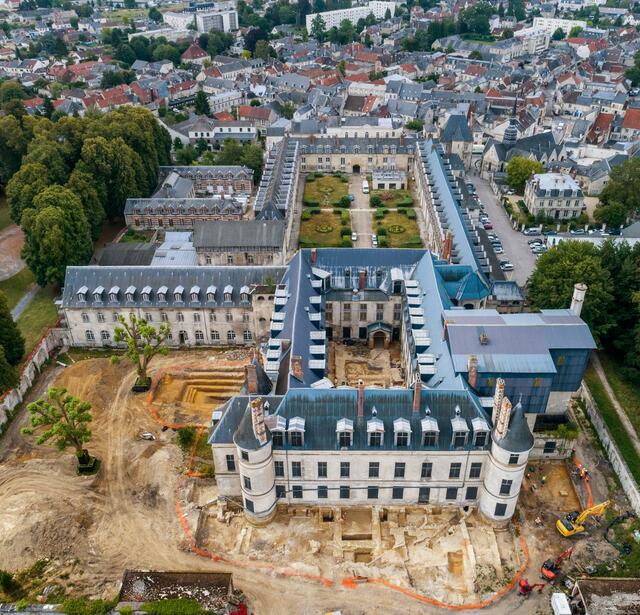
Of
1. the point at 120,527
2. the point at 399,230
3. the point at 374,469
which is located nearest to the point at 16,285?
the point at 120,527

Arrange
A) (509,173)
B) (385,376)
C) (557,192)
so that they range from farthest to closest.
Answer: (509,173)
(557,192)
(385,376)

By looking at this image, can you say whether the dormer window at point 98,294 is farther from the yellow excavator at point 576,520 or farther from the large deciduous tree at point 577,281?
the yellow excavator at point 576,520

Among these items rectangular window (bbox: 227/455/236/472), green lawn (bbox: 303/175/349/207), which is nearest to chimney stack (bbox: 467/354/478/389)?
rectangular window (bbox: 227/455/236/472)

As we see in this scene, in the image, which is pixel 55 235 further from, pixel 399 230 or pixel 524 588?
pixel 524 588

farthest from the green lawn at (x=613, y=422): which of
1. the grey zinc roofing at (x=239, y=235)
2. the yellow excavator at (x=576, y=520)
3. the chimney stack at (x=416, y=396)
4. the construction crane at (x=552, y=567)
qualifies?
the grey zinc roofing at (x=239, y=235)

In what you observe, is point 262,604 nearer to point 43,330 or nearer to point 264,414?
point 264,414

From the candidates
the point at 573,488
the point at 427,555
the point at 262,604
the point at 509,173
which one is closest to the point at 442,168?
the point at 509,173
